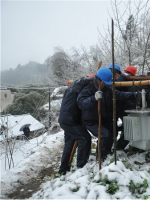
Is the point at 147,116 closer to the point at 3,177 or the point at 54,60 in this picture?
the point at 3,177

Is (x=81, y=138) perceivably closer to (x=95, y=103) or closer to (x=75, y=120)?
(x=75, y=120)

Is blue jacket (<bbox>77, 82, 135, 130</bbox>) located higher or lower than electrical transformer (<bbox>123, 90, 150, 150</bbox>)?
higher

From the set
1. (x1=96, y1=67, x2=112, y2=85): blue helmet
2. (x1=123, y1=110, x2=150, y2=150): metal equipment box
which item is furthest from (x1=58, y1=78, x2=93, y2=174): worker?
(x1=123, y1=110, x2=150, y2=150): metal equipment box

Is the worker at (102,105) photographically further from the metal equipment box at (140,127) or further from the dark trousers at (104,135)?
the metal equipment box at (140,127)

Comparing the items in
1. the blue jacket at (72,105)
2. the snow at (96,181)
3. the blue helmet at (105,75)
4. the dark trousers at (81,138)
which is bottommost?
the snow at (96,181)

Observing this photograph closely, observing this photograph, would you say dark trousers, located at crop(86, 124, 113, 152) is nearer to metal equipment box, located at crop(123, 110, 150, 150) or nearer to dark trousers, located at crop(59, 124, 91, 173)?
dark trousers, located at crop(59, 124, 91, 173)

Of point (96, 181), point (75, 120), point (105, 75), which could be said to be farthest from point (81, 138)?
point (105, 75)

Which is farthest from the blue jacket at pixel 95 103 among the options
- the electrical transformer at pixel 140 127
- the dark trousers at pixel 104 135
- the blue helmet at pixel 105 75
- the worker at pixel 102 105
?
the electrical transformer at pixel 140 127

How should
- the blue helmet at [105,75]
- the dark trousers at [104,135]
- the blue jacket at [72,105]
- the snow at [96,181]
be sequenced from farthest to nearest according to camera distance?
the blue jacket at [72,105]
the dark trousers at [104,135]
the blue helmet at [105,75]
the snow at [96,181]

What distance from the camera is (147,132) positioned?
350 centimetres

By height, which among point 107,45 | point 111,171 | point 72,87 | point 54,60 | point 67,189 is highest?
point 54,60

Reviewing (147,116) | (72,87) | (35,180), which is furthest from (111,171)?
(35,180)

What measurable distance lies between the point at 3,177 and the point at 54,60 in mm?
20284

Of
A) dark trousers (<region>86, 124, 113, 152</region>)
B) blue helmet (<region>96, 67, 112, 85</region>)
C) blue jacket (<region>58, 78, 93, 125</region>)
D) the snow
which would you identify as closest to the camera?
the snow
